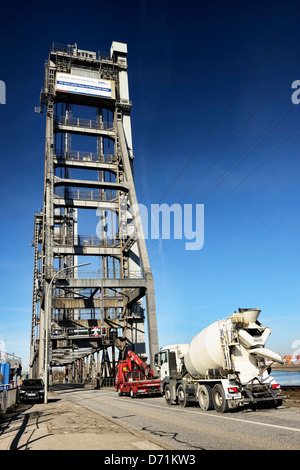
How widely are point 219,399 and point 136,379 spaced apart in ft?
47.0

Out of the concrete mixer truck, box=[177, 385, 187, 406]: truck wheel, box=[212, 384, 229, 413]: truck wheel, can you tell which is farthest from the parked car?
box=[212, 384, 229, 413]: truck wheel

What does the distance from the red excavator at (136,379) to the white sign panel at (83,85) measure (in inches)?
1317

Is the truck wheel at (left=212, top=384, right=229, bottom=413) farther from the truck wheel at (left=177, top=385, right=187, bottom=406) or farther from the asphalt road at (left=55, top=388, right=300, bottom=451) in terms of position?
Result: the truck wheel at (left=177, top=385, right=187, bottom=406)

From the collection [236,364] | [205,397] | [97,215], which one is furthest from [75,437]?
[97,215]

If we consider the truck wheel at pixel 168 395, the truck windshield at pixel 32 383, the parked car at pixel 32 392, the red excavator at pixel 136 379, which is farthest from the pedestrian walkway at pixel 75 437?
the truck windshield at pixel 32 383

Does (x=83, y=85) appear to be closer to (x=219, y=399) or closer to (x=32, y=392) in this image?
(x=32, y=392)

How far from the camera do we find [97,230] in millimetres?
47062

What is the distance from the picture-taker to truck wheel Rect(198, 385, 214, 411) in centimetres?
1448

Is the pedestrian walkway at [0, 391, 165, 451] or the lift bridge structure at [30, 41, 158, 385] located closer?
the pedestrian walkway at [0, 391, 165, 451]

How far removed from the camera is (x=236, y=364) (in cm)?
1373

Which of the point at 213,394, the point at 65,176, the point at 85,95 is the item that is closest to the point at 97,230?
the point at 65,176

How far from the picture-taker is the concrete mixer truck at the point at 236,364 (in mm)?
13312

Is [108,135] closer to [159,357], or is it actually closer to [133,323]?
[133,323]
